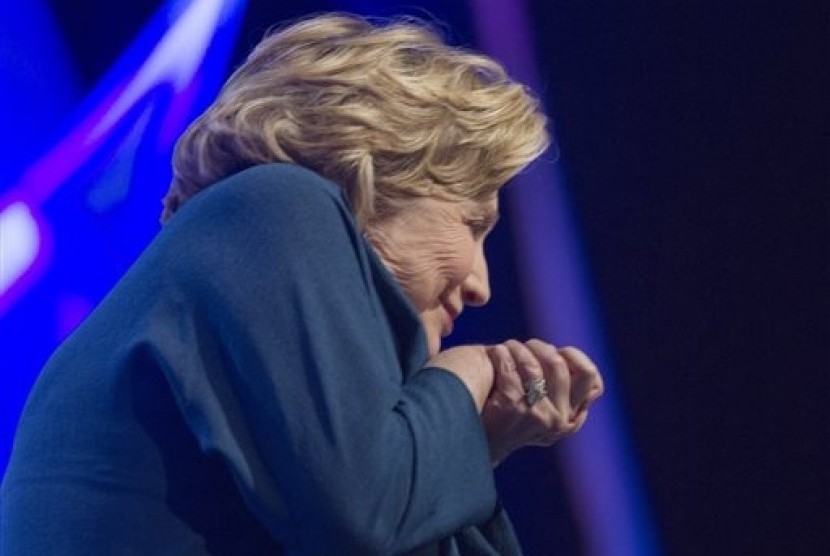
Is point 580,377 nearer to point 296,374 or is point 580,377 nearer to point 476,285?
point 476,285

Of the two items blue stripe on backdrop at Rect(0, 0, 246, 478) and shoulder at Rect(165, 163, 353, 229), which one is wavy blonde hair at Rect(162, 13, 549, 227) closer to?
shoulder at Rect(165, 163, 353, 229)

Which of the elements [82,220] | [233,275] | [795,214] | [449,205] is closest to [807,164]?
[795,214]

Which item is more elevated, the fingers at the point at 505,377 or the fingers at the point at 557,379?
the fingers at the point at 505,377

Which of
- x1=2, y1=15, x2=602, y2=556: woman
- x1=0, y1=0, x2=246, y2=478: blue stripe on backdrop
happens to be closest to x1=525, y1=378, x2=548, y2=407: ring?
x1=2, y1=15, x2=602, y2=556: woman

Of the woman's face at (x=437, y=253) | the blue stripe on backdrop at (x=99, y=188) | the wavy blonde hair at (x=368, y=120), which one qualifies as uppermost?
the wavy blonde hair at (x=368, y=120)

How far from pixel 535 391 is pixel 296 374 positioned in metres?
0.22

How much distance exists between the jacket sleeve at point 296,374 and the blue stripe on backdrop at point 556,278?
1.23 m

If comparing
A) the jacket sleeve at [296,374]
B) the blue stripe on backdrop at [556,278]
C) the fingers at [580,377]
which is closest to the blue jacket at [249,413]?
the jacket sleeve at [296,374]

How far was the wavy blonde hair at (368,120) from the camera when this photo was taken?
0.95 meters

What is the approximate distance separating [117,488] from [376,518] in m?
0.16

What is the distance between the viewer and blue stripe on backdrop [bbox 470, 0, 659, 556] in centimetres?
205

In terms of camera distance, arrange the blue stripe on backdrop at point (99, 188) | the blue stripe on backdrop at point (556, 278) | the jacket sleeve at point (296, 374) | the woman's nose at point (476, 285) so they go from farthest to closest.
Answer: the blue stripe on backdrop at point (556, 278), the blue stripe on backdrop at point (99, 188), the woman's nose at point (476, 285), the jacket sleeve at point (296, 374)

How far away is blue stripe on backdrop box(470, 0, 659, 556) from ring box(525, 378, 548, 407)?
1.12 meters

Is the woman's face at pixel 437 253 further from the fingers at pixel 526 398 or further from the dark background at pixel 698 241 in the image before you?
the dark background at pixel 698 241
